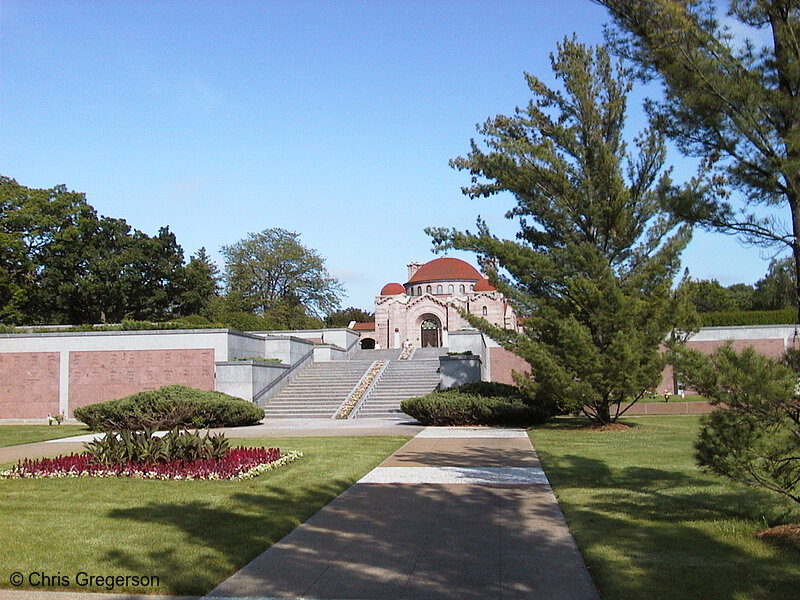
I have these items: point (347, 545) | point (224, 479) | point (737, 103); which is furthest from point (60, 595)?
point (737, 103)

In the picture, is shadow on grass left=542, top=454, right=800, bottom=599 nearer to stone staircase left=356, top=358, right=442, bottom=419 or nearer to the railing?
stone staircase left=356, top=358, right=442, bottom=419

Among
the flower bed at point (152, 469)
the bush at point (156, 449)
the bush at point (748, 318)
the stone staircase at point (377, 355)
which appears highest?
the bush at point (748, 318)

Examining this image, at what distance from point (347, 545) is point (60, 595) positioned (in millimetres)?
2524

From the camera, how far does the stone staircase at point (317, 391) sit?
2698 centimetres

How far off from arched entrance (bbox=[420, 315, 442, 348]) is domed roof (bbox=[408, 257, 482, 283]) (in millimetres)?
8378

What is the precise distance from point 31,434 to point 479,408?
Answer: 41.2 ft

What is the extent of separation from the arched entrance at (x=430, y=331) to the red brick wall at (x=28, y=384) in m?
36.0

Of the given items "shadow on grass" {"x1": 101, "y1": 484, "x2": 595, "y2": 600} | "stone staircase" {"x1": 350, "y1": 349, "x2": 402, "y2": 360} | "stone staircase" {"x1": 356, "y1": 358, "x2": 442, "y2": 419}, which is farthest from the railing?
"shadow on grass" {"x1": 101, "y1": 484, "x2": 595, "y2": 600}

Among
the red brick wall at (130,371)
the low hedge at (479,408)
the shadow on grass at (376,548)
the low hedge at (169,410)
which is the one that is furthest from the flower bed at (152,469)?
the red brick wall at (130,371)

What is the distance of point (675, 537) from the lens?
6.79 m

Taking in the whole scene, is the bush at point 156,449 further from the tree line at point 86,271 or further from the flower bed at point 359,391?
the tree line at point 86,271

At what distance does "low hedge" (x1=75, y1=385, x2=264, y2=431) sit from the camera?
60.6 feet

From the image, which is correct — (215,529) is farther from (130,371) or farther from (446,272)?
(446,272)

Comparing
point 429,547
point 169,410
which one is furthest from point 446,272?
point 429,547
